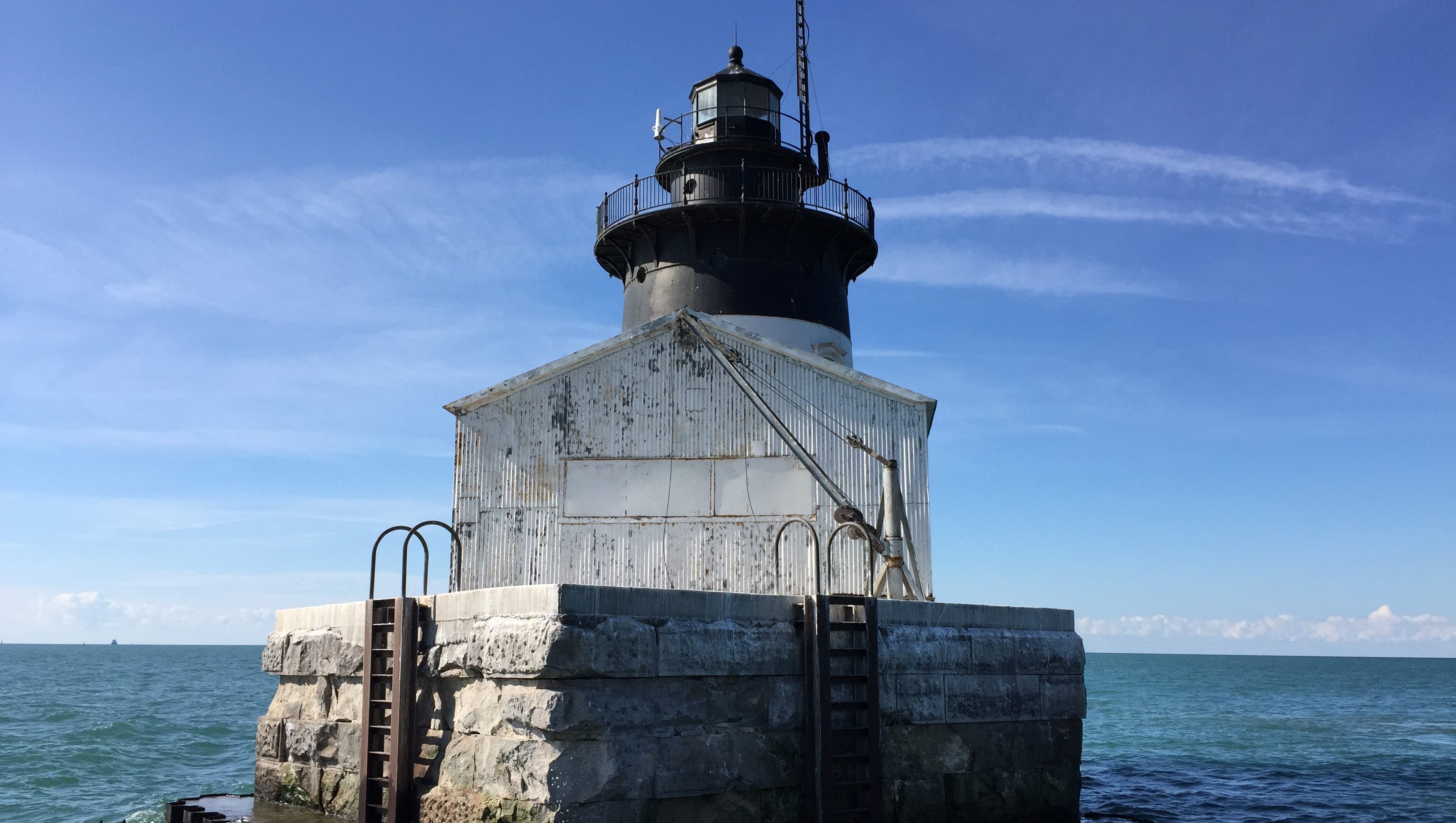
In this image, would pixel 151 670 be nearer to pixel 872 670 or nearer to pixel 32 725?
pixel 32 725

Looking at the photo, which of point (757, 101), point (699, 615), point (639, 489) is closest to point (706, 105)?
point (757, 101)

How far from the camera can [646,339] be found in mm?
15898

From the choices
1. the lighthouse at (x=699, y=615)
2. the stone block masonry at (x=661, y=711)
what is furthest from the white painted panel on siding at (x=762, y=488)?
the stone block masonry at (x=661, y=711)

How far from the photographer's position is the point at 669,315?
622 inches

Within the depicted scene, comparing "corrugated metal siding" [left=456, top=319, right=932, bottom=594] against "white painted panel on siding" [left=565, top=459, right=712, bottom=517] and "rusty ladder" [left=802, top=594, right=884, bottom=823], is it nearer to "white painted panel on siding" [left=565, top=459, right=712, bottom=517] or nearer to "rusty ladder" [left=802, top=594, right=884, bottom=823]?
"white painted panel on siding" [left=565, top=459, right=712, bottom=517]

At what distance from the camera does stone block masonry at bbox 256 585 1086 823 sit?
26.7 feet

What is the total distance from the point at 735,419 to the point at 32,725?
2514 cm

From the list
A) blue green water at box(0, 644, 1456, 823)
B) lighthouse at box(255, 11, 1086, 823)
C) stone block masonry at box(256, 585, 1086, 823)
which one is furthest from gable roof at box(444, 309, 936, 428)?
blue green water at box(0, 644, 1456, 823)

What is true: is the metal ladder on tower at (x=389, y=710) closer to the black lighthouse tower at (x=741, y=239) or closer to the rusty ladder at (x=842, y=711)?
the rusty ladder at (x=842, y=711)

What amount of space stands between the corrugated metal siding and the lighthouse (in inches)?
1.5

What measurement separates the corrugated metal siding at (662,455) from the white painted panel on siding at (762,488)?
143 millimetres

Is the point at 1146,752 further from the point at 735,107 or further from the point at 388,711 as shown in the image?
the point at 388,711

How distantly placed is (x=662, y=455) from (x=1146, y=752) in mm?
15827

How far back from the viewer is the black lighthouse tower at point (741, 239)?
19531 millimetres
